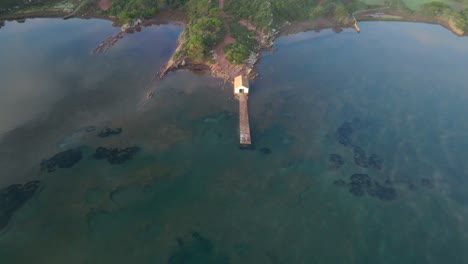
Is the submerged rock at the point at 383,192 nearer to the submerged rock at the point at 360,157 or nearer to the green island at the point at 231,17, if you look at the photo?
the submerged rock at the point at 360,157

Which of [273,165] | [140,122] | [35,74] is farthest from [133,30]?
[273,165]

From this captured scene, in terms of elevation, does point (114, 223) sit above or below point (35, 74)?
below

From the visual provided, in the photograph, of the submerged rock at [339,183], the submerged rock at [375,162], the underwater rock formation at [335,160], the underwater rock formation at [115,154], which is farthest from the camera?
the submerged rock at [375,162]

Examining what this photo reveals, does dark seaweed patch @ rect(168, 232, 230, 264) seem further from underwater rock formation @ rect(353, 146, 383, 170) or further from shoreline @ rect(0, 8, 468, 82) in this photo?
shoreline @ rect(0, 8, 468, 82)

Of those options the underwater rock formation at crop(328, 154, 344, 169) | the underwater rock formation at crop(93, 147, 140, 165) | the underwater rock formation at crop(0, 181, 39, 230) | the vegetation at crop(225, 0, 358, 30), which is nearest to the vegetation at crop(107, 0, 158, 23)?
the vegetation at crop(225, 0, 358, 30)

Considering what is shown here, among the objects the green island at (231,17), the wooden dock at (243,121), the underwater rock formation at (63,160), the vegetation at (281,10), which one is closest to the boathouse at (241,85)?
the wooden dock at (243,121)

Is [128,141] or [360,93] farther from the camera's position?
[360,93]

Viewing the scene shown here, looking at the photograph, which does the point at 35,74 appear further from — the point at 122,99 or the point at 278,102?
the point at 278,102
